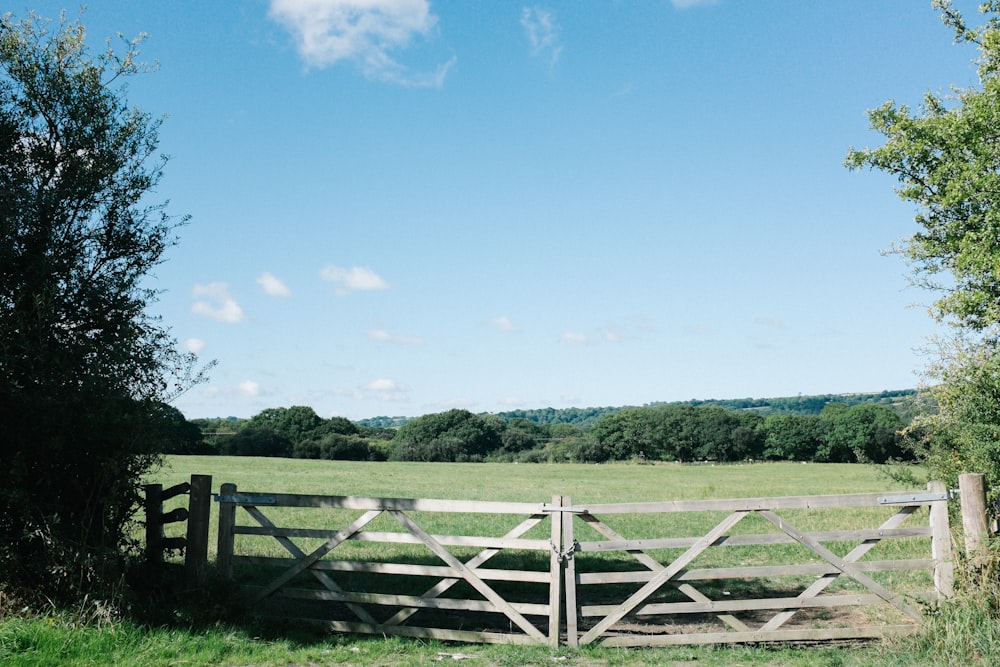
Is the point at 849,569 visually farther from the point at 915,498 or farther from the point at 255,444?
the point at 255,444

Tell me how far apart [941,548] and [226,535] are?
9.80 m

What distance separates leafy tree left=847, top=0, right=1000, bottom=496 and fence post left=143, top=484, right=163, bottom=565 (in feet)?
54.6

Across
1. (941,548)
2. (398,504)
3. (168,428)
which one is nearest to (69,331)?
(168,428)

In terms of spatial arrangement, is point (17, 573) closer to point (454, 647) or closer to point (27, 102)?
point (454, 647)

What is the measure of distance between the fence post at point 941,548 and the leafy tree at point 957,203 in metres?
8.81

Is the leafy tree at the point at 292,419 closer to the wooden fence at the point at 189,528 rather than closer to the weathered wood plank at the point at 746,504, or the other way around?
the wooden fence at the point at 189,528

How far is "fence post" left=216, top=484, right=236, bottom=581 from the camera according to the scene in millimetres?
10656

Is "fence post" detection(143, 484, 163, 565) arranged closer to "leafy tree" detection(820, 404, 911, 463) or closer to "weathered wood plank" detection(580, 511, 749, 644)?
"weathered wood plank" detection(580, 511, 749, 644)

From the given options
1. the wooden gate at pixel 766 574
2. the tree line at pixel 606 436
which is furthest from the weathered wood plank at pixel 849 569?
the tree line at pixel 606 436

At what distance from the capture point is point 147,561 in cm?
1076

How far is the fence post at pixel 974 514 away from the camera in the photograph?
9.55 metres

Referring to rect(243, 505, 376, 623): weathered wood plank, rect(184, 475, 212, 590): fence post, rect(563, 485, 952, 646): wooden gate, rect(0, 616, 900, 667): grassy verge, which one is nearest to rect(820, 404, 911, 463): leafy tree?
rect(563, 485, 952, 646): wooden gate

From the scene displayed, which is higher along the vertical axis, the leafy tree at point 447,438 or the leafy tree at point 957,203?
the leafy tree at point 957,203

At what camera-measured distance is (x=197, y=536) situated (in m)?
10.6
